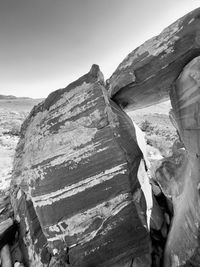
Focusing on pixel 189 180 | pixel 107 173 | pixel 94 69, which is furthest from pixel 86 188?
pixel 94 69

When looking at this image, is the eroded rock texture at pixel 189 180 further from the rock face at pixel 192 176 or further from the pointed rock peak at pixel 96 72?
the pointed rock peak at pixel 96 72

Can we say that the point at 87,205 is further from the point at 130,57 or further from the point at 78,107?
the point at 130,57

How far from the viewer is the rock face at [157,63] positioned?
6012 mm

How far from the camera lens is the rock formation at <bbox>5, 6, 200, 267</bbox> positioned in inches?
235

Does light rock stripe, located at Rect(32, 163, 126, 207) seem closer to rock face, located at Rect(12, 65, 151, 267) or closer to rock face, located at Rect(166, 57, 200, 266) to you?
rock face, located at Rect(12, 65, 151, 267)

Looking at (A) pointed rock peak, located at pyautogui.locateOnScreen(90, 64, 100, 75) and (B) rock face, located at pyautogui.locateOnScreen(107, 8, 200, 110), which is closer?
(B) rock face, located at pyautogui.locateOnScreen(107, 8, 200, 110)

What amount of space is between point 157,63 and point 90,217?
5315mm

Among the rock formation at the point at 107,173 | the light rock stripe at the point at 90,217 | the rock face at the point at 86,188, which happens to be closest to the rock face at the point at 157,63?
the rock formation at the point at 107,173

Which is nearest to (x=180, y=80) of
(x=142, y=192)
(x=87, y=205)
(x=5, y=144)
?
(x=142, y=192)

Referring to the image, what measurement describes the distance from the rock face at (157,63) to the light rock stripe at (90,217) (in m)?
3.75

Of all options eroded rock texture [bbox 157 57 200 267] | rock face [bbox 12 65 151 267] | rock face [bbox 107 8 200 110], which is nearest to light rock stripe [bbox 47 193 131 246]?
rock face [bbox 12 65 151 267]

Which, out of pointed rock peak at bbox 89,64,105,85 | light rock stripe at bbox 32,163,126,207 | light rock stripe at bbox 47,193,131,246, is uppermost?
pointed rock peak at bbox 89,64,105,85

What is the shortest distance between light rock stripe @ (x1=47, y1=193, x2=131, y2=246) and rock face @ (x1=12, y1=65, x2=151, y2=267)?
3 centimetres

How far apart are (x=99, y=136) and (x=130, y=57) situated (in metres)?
3.16
